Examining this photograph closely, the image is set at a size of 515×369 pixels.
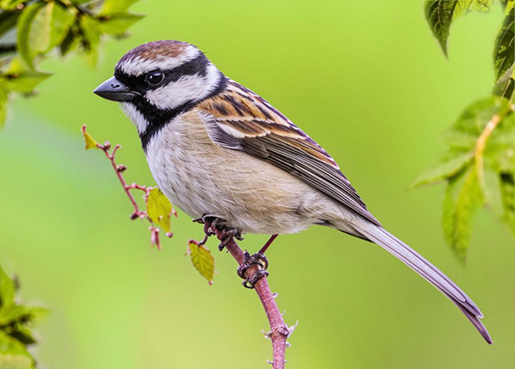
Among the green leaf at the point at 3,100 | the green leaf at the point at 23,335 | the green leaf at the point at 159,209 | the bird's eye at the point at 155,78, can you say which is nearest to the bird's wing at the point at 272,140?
the bird's eye at the point at 155,78

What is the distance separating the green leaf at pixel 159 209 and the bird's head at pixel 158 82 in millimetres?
231

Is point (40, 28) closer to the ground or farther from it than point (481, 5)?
closer to the ground

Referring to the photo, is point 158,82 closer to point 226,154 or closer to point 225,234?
point 226,154

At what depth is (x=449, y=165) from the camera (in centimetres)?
52

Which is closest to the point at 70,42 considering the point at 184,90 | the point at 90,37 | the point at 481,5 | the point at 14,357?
the point at 90,37

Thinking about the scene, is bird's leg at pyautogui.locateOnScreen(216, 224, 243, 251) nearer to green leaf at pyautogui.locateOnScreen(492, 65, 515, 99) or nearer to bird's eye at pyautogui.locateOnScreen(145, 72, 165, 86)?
bird's eye at pyautogui.locateOnScreen(145, 72, 165, 86)

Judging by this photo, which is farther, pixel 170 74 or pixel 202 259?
pixel 170 74

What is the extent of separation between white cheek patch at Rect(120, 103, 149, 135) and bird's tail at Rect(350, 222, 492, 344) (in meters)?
0.43

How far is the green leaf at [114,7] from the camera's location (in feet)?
2.87

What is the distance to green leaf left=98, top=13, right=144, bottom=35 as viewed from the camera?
88 centimetres

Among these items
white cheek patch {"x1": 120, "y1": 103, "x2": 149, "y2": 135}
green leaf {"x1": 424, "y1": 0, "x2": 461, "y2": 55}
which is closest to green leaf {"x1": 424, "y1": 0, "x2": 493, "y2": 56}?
green leaf {"x1": 424, "y1": 0, "x2": 461, "y2": 55}

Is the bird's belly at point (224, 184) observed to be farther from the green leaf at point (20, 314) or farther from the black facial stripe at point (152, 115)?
the green leaf at point (20, 314)

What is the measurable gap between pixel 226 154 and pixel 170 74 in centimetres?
18

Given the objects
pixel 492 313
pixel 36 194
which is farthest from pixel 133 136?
pixel 492 313
